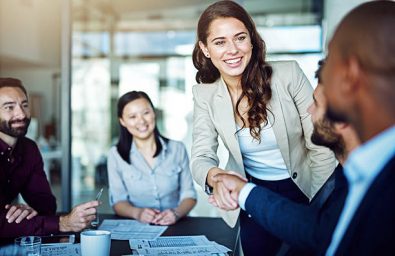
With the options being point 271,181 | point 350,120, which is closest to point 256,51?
point 271,181

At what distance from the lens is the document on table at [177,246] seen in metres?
1.62

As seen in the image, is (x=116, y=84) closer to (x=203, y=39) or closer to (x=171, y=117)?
(x=171, y=117)

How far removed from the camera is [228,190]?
4.77 feet

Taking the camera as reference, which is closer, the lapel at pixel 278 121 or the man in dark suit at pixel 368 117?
the man in dark suit at pixel 368 117

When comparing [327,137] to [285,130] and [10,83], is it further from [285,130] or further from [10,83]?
[10,83]

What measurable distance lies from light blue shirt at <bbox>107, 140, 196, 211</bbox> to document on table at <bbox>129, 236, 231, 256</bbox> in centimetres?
87

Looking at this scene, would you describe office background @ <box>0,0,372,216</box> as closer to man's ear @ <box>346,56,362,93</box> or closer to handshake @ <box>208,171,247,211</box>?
handshake @ <box>208,171,247,211</box>

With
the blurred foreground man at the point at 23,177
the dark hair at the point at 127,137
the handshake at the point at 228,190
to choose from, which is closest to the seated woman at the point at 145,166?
the dark hair at the point at 127,137

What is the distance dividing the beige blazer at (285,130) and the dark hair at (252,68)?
44mm

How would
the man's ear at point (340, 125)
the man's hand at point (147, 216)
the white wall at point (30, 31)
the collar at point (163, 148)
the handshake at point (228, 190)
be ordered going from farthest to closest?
the white wall at point (30, 31), the collar at point (163, 148), the man's hand at point (147, 216), the handshake at point (228, 190), the man's ear at point (340, 125)

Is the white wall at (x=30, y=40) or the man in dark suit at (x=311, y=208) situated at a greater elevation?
the white wall at (x=30, y=40)

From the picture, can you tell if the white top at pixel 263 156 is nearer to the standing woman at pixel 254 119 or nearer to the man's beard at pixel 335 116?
the standing woman at pixel 254 119

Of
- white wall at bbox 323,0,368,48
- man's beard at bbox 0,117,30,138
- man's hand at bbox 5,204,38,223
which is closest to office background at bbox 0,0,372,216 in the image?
white wall at bbox 323,0,368,48

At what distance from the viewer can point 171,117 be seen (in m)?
7.38
